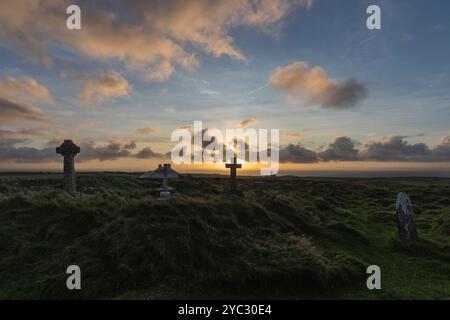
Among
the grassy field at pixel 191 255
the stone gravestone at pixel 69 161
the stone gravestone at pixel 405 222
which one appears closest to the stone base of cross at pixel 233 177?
the grassy field at pixel 191 255

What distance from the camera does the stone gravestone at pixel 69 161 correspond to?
2222 cm

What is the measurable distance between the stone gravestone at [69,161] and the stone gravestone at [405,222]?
19.3 metres

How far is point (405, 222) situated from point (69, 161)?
20605mm

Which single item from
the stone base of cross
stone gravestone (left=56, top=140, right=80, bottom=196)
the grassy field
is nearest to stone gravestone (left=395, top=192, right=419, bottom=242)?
the grassy field

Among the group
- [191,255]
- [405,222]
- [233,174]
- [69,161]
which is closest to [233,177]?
[233,174]

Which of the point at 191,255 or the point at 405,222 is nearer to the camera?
the point at 191,255

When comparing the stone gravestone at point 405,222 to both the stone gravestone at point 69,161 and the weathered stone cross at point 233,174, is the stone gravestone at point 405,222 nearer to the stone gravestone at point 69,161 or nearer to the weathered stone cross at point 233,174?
the weathered stone cross at point 233,174

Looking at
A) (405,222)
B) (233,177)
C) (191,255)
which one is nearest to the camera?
(191,255)

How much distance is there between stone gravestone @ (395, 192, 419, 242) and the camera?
15.2 m

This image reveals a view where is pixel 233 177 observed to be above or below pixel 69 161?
below

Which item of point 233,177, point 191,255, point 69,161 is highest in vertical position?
point 69,161

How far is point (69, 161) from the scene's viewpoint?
22766 millimetres

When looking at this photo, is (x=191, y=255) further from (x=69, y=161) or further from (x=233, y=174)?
(x=69, y=161)
